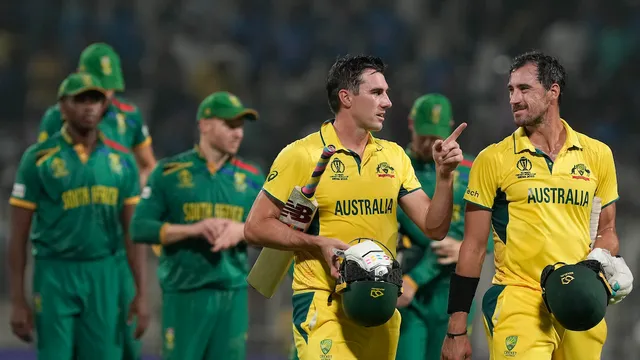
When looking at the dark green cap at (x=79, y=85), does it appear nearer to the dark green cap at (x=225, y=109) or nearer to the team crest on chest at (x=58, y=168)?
the team crest on chest at (x=58, y=168)

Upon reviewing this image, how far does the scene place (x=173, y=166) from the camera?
696cm

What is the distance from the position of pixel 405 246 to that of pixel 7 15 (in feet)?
22.1

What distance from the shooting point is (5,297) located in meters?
10.4

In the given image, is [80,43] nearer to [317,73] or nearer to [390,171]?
[317,73]

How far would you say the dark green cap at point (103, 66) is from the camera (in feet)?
27.3

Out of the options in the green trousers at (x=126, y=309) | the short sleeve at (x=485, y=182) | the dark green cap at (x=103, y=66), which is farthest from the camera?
the dark green cap at (x=103, y=66)

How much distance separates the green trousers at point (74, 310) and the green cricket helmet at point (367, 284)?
268cm

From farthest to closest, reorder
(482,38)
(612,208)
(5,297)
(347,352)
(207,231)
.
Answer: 1. (482,38)
2. (5,297)
3. (207,231)
4. (612,208)
5. (347,352)

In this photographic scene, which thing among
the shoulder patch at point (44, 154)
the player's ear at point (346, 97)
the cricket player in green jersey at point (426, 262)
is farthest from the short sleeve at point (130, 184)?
the player's ear at point (346, 97)

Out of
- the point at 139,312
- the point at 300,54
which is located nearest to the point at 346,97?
the point at 139,312

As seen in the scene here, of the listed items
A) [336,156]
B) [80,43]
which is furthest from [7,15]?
[336,156]

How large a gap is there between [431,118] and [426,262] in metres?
0.93

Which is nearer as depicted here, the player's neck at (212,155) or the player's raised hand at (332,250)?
the player's raised hand at (332,250)

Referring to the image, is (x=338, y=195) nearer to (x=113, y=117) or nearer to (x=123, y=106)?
(x=113, y=117)
